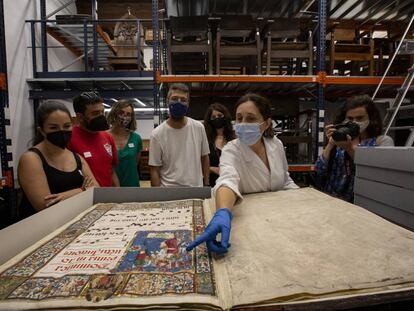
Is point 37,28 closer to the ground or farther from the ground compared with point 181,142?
farther from the ground

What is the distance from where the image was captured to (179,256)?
0.69 meters

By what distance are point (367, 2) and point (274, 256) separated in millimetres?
4034

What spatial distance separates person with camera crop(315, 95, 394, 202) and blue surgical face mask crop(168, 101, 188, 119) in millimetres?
836

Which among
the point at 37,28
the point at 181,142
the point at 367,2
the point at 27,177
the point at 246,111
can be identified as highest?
the point at 37,28

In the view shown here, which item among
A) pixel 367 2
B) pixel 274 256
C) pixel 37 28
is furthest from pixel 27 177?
pixel 37 28

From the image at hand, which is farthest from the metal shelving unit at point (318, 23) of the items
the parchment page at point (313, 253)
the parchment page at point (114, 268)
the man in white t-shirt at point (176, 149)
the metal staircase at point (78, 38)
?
the parchment page at point (114, 268)

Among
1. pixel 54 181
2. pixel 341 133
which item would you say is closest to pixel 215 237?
pixel 54 181

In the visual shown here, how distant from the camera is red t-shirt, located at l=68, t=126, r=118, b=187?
1556mm

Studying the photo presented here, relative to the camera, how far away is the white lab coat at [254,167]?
1.17 m

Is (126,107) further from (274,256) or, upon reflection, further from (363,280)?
(363,280)

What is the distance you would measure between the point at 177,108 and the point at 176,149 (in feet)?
0.81

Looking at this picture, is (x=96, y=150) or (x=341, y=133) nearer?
(x=341, y=133)

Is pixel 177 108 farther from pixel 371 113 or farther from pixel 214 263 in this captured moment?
pixel 214 263

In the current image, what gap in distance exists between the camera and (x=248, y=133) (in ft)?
3.88
